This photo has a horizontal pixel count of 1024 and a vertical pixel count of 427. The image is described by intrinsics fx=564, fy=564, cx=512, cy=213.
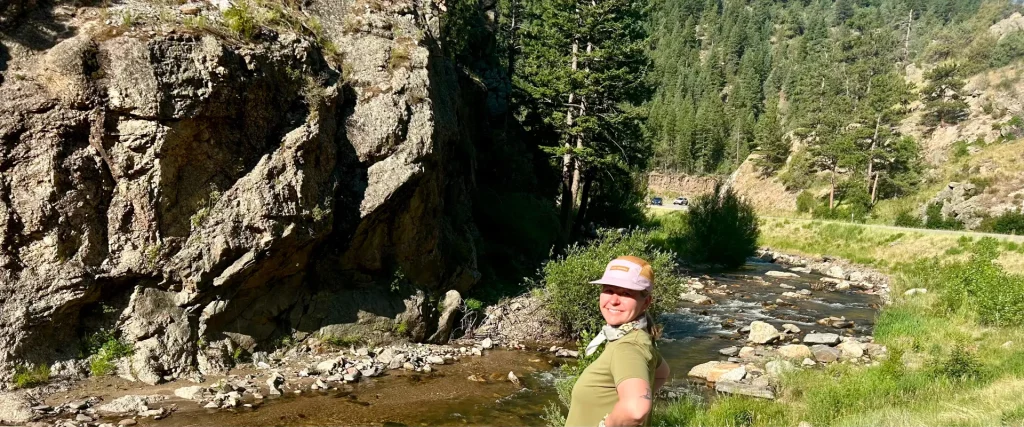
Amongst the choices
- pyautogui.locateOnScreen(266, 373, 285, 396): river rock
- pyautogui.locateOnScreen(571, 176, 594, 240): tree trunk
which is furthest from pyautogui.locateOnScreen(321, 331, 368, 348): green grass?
pyautogui.locateOnScreen(571, 176, 594, 240): tree trunk

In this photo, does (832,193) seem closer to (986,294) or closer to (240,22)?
(986,294)

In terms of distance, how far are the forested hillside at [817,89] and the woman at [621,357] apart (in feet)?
181

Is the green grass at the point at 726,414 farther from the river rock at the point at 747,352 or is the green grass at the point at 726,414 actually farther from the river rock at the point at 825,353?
the river rock at the point at 825,353

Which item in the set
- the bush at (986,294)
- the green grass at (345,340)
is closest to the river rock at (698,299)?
the bush at (986,294)

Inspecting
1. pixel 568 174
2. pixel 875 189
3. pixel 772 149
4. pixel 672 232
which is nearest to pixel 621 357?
pixel 568 174

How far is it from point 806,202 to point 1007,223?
72.8ft

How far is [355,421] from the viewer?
11.2m

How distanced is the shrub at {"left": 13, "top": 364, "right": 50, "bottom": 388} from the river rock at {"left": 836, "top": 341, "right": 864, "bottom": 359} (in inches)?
756

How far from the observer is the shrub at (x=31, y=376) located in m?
10.8

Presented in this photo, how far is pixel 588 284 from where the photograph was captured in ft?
54.9

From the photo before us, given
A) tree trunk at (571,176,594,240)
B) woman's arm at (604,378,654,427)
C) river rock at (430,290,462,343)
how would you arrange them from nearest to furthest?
woman's arm at (604,378,654,427)
river rock at (430,290,462,343)
tree trunk at (571,176,594,240)

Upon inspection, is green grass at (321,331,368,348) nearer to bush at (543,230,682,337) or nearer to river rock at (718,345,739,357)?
bush at (543,230,682,337)

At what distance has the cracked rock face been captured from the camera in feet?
37.2

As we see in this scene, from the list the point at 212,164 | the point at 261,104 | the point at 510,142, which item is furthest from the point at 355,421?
the point at 510,142
